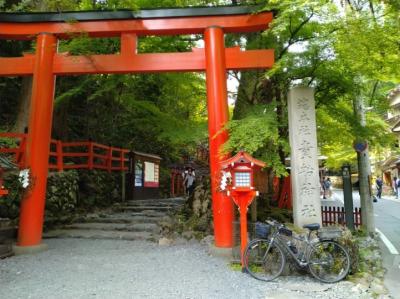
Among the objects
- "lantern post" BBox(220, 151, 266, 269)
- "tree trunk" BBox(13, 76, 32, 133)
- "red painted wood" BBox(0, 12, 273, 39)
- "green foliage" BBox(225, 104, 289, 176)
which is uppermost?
"red painted wood" BBox(0, 12, 273, 39)

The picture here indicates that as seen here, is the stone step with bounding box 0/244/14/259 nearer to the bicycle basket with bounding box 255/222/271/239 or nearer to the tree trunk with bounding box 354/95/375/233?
the bicycle basket with bounding box 255/222/271/239

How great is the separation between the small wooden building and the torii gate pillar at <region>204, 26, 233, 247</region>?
817 cm

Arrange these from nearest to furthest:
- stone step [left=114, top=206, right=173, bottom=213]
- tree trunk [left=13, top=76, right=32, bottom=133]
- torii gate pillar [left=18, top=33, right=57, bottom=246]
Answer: torii gate pillar [left=18, top=33, right=57, bottom=246] → tree trunk [left=13, top=76, right=32, bottom=133] → stone step [left=114, top=206, right=173, bottom=213]

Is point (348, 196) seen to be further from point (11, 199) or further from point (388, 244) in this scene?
point (11, 199)

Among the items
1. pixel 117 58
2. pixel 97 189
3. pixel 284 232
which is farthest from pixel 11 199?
pixel 284 232

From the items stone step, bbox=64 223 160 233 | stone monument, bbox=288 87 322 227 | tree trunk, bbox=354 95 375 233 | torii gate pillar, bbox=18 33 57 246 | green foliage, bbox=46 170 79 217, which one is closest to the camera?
stone monument, bbox=288 87 322 227

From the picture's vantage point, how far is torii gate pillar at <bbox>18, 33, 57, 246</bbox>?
8.57 meters

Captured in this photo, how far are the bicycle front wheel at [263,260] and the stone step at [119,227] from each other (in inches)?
178

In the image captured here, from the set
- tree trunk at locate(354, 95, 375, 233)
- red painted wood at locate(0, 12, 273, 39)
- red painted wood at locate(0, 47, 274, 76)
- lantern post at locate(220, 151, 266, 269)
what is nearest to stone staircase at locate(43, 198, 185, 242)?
lantern post at locate(220, 151, 266, 269)

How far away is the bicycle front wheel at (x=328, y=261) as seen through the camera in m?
6.52

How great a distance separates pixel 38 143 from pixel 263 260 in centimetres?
590

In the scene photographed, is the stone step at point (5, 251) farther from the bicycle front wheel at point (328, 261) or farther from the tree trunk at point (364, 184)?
the tree trunk at point (364, 184)

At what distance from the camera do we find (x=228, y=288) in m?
6.02

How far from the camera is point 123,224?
11.7 m
